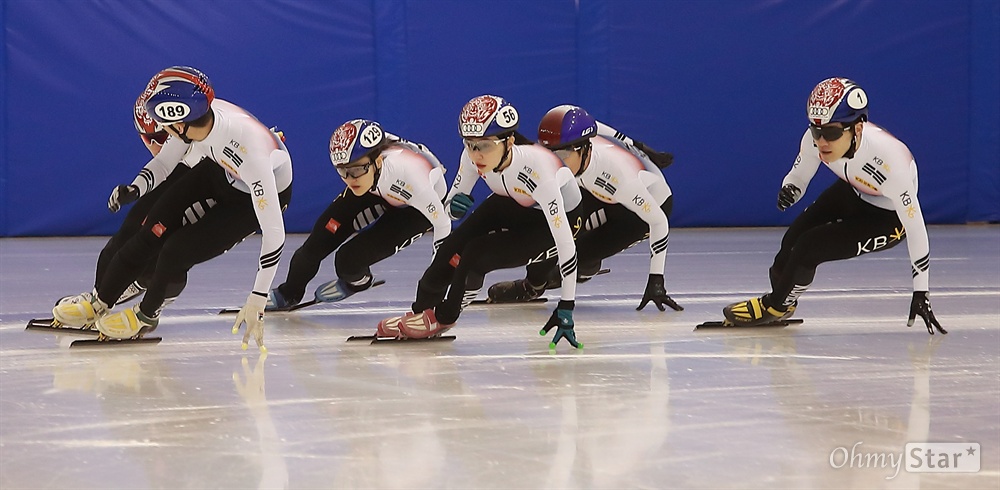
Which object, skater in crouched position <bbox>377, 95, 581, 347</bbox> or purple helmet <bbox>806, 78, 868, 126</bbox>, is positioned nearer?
skater in crouched position <bbox>377, 95, 581, 347</bbox>

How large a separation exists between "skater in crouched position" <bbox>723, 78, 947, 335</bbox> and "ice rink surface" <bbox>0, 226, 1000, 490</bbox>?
7.5 inches

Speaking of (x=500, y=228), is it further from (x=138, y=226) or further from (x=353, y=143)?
(x=138, y=226)

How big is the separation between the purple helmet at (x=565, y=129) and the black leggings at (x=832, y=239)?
118 cm

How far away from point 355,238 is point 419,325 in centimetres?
133

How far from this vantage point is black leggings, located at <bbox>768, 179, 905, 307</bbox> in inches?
212

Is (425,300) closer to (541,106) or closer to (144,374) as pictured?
(144,374)

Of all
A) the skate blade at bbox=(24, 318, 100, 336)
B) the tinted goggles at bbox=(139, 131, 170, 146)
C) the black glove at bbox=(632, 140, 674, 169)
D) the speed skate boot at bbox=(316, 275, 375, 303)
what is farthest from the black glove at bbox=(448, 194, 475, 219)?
the skate blade at bbox=(24, 318, 100, 336)

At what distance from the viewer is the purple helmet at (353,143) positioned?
555cm

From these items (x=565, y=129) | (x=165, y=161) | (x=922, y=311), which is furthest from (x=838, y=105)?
(x=165, y=161)

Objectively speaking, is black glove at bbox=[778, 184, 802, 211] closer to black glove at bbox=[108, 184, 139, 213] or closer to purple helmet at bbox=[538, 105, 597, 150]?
purple helmet at bbox=[538, 105, 597, 150]

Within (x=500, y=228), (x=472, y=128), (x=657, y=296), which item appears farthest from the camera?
(x=657, y=296)

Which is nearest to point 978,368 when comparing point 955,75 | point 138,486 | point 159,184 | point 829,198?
point 829,198

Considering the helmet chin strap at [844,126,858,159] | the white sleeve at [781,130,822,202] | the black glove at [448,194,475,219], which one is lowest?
the black glove at [448,194,475,219]

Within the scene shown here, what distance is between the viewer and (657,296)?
612 cm
